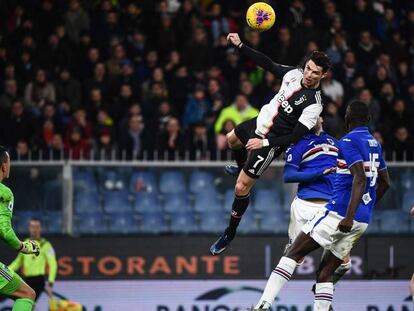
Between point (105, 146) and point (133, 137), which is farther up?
point (133, 137)

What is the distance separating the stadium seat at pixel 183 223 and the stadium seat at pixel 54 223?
5.18 ft

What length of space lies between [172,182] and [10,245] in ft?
17.8

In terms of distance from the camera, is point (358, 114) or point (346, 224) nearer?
point (346, 224)

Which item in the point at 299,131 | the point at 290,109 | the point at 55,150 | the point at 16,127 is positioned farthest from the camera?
the point at 16,127

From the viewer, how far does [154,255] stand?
17.3m

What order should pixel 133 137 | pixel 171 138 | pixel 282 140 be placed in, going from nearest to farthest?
pixel 282 140, pixel 171 138, pixel 133 137

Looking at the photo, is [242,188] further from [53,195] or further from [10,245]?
[53,195]

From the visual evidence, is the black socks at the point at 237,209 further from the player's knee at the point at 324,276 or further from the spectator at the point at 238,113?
the spectator at the point at 238,113

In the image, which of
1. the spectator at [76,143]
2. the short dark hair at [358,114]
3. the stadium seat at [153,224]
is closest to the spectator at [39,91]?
the spectator at [76,143]

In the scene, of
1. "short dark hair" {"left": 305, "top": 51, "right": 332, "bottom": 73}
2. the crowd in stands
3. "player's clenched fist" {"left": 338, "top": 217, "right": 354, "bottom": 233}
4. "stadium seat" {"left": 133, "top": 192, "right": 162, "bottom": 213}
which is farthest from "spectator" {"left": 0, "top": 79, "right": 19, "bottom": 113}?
"player's clenched fist" {"left": 338, "top": 217, "right": 354, "bottom": 233}

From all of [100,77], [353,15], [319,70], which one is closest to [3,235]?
[319,70]

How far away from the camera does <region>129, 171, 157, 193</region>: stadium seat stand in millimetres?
17087

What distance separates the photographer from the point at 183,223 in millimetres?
17188

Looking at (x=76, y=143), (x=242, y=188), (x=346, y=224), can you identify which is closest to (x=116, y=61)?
(x=76, y=143)
